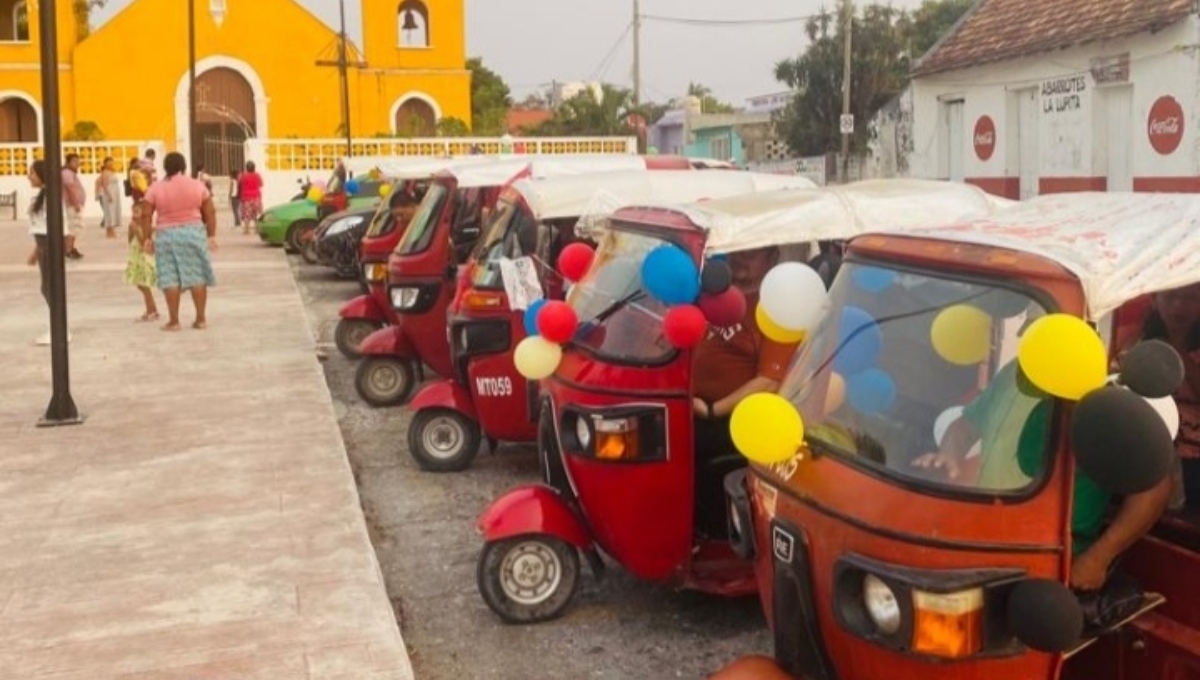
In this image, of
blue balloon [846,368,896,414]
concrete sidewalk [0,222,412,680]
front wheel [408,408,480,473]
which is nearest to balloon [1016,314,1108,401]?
blue balloon [846,368,896,414]

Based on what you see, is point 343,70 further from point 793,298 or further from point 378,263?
point 793,298

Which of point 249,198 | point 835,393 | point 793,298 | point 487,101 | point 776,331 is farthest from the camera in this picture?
point 487,101

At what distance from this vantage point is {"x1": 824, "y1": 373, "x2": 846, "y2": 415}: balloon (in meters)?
3.80

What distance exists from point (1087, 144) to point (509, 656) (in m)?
19.5

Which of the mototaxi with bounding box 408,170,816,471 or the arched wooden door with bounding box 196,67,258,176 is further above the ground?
the arched wooden door with bounding box 196,67,258,176

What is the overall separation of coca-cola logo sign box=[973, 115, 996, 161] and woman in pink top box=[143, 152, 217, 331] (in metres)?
16.8

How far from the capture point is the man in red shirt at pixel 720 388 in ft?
18.0

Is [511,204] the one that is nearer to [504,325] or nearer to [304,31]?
[504,325]

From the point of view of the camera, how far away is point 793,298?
14.6 feet

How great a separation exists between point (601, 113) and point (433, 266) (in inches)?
1785

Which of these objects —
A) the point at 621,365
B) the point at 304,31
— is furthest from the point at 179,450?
the point at 304,31

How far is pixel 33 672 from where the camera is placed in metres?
4.99

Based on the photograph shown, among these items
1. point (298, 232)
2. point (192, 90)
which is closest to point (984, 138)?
point (298, 232)

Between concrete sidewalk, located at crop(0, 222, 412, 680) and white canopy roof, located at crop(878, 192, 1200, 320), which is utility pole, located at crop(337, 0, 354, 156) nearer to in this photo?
concrete sidewalk, located at crop(0, 222, 412, 680)
